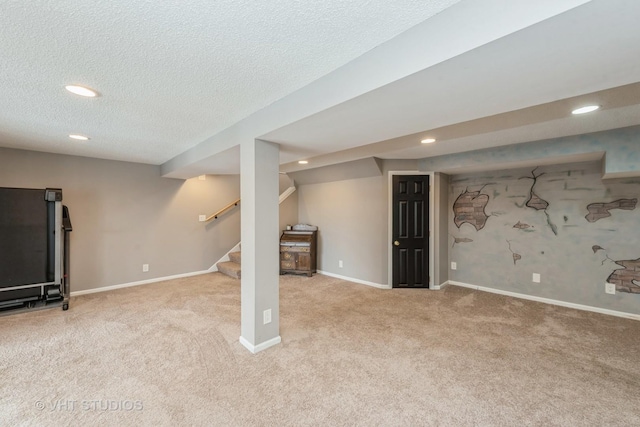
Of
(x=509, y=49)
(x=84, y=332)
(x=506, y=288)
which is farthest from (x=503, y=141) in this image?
(x=84, y=332)

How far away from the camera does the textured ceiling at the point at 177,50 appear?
3.61 ft

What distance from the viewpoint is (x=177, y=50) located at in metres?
1.38

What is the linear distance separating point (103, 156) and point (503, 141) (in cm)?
573

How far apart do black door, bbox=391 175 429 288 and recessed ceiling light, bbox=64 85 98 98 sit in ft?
12.8

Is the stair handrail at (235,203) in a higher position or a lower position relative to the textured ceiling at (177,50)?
lower

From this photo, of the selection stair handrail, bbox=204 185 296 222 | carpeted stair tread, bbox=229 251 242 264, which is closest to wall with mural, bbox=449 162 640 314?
stair handrail, bbox=204 185 296 222

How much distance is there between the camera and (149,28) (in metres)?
1.21

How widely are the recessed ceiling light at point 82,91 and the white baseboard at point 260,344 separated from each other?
239 centimetres

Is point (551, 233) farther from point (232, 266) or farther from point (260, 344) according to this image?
point (232, 266)

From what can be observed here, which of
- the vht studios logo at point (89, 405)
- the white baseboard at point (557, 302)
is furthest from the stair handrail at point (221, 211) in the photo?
the white baseboard at point (557, 302)

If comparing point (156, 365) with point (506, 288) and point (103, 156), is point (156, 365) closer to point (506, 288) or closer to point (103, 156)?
point (103, 156)

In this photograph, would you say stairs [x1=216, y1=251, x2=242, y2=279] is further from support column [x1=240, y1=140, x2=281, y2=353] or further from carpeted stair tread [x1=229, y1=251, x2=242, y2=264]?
support column [x1=240, y1=140, x2=281, y2=353]

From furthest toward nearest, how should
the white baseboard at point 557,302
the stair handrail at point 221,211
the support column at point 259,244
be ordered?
the stair handrail at point 221,211 → the white baseboard at point 557,302 → the support column at point 259,244

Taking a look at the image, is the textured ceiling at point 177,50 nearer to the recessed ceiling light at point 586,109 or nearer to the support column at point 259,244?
the support column at point 259,244
